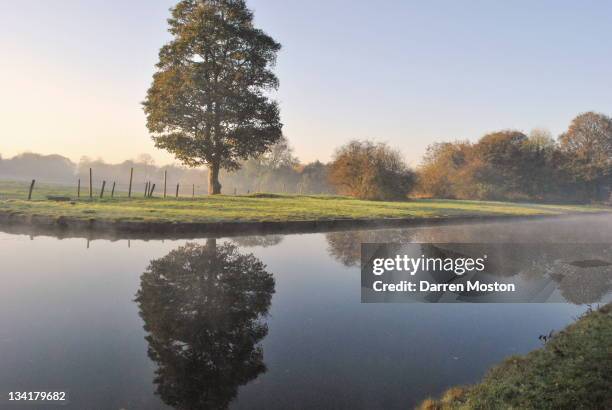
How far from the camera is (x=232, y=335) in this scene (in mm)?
4797

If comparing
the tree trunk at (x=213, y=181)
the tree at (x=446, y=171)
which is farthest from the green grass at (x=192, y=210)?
the tree at (x=446, y=171)

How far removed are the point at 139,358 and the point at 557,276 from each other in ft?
30.2

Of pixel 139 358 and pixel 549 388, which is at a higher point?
pixel 549 388

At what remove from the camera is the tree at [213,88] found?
2881 cm

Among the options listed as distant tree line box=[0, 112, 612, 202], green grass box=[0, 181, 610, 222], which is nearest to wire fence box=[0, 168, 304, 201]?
green grass box=[0, 181, 610, 222]

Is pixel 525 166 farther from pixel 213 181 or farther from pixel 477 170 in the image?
pixel 213 181

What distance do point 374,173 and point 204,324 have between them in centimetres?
3302

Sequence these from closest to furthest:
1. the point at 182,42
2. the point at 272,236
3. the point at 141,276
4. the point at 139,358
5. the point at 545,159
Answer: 1. the point at 139,358
2. the point at 141,276
3. the point at 272,236
4. the point at 182,42
5. the point at 545,159

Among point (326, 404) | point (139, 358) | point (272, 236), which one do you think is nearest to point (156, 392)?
point (139, 358)

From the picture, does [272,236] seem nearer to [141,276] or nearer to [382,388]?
[141,276]

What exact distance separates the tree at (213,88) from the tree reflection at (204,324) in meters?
22.2

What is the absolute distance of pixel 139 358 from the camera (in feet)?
13.6

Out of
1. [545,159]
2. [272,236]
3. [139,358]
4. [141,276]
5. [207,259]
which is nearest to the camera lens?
Answer: [139,358]

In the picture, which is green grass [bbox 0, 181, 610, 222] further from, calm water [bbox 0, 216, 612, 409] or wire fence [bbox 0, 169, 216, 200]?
calm water [bbox 0, 216, 612, 409]
